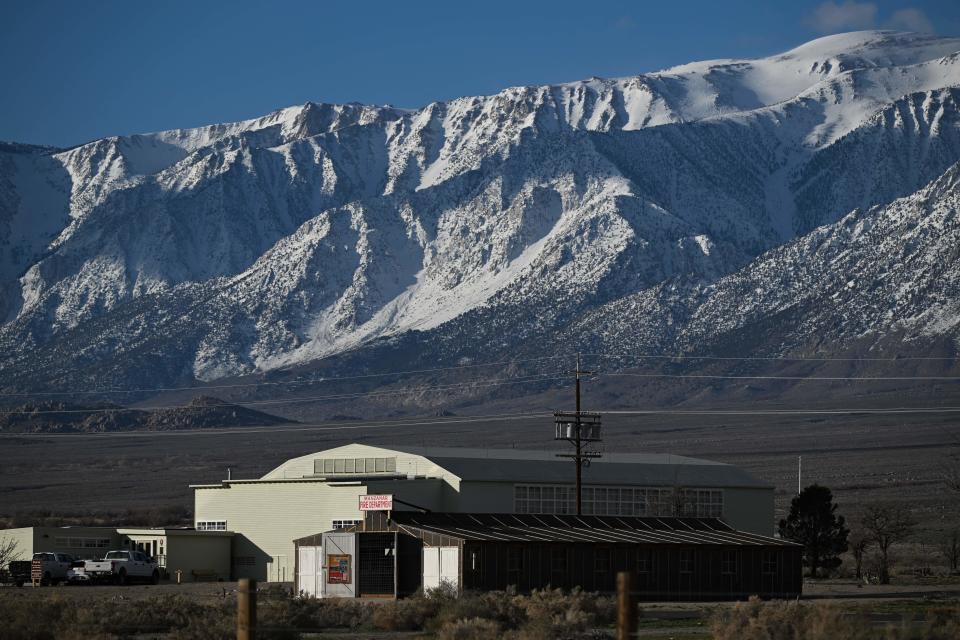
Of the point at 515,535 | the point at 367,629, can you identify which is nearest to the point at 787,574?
the point at 515,535

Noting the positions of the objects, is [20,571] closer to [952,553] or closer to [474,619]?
[474,619]

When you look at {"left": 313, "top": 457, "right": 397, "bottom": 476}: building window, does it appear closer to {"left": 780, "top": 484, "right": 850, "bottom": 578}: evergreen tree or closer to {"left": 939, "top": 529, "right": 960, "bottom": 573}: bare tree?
{"left": 780, "top": 484, "right": 850, "bottom": 578}: evergreen tree

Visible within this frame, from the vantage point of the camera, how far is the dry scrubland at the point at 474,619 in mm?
35906

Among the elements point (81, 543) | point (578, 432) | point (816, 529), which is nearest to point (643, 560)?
point (578, 432)

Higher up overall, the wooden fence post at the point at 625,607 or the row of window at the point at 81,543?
the row of window at the point at 81,543

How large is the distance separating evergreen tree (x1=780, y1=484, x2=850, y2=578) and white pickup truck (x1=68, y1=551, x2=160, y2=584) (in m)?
27.8

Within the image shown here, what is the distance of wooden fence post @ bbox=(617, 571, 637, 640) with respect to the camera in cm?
2317

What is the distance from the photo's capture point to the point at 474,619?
40.0 metres

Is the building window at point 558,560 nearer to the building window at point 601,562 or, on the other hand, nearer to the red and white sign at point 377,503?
the building window at point 601,562

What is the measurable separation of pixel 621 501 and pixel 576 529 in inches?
550

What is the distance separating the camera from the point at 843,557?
306ft

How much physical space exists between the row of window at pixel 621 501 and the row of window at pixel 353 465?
20.8 ft

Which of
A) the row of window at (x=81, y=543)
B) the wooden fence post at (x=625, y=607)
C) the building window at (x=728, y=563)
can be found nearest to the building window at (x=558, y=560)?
the building window at (x=728, y=563)

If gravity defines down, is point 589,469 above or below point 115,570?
above
